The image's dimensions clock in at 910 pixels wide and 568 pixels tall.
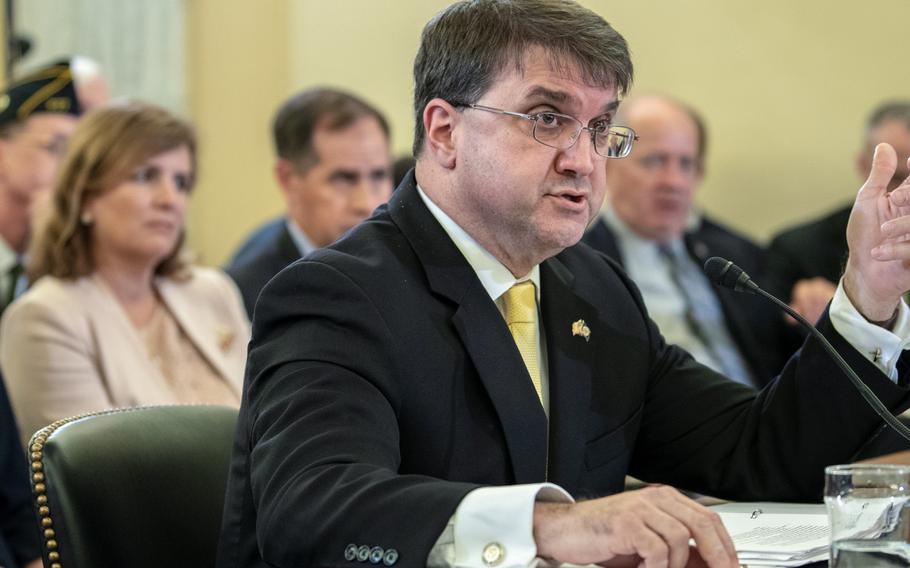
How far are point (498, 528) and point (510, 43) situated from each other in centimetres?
73

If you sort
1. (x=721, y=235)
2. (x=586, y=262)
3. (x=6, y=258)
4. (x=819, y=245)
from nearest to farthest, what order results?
1. (x=586, y=262)
2. (x=6, y=258)
3. (x=819, y=245)
4. (x=721, y=235)

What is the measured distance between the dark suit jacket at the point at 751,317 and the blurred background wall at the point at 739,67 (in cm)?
65

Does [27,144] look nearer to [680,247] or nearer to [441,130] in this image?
[680,247]

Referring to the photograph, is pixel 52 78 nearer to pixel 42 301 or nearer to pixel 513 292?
pixel 42 301

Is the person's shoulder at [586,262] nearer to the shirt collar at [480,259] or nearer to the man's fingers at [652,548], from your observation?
→ the shirt collar at [480,259]

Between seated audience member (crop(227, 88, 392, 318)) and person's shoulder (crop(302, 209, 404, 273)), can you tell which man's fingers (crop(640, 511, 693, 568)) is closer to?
person's shoulder (crop(302, 209, 404, 273))

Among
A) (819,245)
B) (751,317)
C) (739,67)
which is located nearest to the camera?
(751,317)

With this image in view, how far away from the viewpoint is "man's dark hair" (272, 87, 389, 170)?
13.2 feet

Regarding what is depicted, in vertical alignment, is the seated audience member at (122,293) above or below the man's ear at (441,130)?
below

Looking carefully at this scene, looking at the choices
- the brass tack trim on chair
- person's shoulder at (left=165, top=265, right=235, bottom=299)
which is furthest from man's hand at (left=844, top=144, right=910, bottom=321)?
person's shoulder at (left=165, top=265, right=235, bottom=299)

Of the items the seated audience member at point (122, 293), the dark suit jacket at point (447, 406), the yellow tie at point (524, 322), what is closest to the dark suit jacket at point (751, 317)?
the seated audience member at point (122, 293)

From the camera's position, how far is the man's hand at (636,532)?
48.1 inches

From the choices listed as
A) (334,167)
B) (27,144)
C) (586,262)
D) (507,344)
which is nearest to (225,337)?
(334,167)

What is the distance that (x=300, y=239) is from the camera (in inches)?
156
